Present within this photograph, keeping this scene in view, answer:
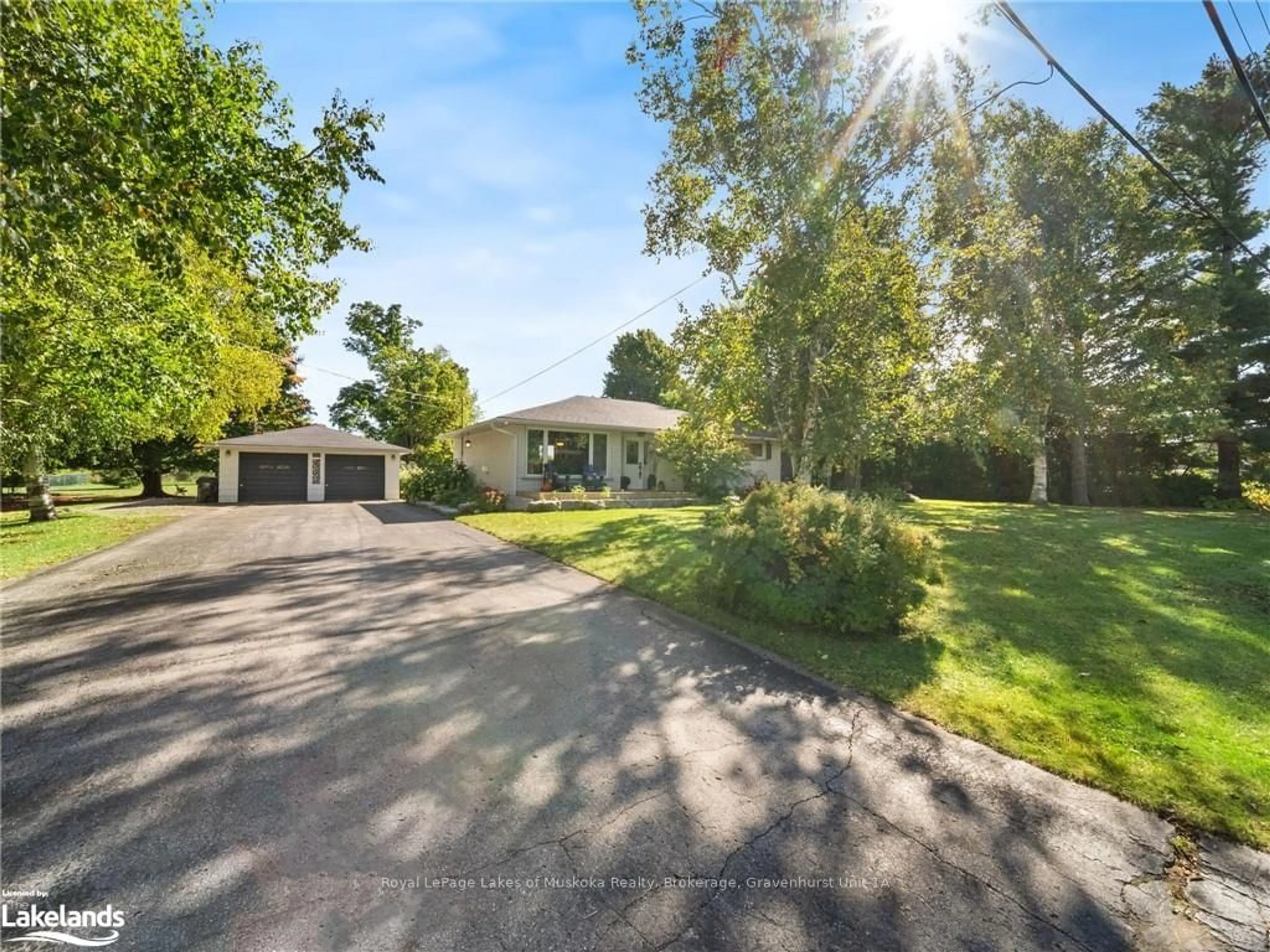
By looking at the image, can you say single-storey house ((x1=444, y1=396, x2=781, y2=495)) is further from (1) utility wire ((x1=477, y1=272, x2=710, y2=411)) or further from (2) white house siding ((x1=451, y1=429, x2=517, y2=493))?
(1) utility wire ((x1=477, y1=272, x2=710, y2=411))

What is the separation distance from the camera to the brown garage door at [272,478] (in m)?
20.2

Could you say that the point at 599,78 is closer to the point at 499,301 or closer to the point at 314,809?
the point at 314,809

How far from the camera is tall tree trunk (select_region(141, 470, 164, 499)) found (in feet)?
74.5

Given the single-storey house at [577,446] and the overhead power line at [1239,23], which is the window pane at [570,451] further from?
the overhead power line at [1239,23]

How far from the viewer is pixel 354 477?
21906mm

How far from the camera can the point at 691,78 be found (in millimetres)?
10953

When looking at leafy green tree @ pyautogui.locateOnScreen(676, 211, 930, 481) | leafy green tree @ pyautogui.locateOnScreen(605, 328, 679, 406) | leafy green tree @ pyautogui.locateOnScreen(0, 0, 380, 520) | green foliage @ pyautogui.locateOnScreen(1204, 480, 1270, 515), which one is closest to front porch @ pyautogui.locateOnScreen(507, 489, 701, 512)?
leafy green tree @ pyautogui.locateOnScreen(676, 211, 930, 481)

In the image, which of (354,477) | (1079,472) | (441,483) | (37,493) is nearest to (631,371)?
(354,477)

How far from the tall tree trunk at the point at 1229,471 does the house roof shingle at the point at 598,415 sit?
17427mm

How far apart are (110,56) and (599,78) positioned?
5.11 meters

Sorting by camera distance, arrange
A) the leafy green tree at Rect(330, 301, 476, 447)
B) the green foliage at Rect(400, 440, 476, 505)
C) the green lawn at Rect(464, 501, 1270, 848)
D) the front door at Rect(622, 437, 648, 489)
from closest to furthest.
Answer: the green lawn at Rect(464, 501, 1270, 848), the green foliage at Rect(400, 440, 476, 505), the front door at Rect(622, 437, 648, 489), the leafy green tree at Rect(330, 301, 476, 447)

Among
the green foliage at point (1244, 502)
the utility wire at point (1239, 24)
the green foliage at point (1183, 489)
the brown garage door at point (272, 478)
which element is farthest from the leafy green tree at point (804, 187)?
the brown garage door at point (272, 478)

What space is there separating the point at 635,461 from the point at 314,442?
12628 millimetres

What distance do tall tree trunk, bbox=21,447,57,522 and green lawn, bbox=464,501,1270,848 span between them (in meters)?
13.0
